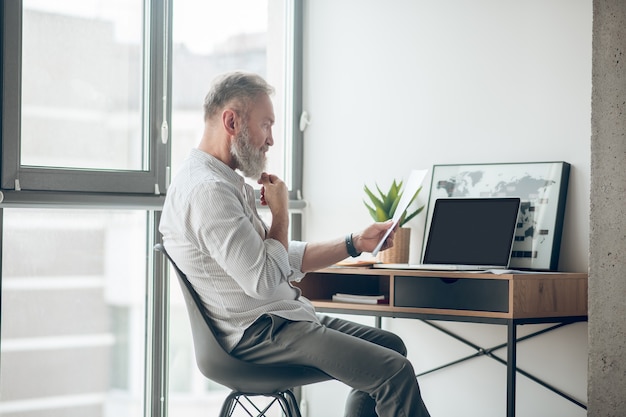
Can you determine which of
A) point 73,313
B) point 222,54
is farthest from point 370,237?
point 222,54

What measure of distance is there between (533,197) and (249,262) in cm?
138

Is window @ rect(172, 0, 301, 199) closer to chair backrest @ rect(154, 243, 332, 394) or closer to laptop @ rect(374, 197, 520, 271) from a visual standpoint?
laptop @ rect(374, 197, 520, 271)

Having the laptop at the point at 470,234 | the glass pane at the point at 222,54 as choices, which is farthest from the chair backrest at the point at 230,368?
the glass pane at the point at 222,54

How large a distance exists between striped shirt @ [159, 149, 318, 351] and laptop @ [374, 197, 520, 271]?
2.73 ft

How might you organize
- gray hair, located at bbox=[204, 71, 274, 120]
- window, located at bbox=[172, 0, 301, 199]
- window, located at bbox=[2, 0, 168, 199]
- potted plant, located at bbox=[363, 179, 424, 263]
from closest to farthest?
1. gray hair, located at bbox=[204, 71, 274, 120]
2. window, located at bbox=[2, 0, 168, 199]
3. potted plant, located at bbox=[363, 179, 424, 263]
4. window, located at bbox=[172, 0, 301, 199]

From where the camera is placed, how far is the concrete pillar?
231 centimetres

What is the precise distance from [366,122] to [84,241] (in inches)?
53.4

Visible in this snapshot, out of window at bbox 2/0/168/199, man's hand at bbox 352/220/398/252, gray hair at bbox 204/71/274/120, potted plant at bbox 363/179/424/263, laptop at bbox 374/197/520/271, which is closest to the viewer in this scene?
gray hair at bbox 204/71/274/120

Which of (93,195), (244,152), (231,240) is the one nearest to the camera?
(231,240)

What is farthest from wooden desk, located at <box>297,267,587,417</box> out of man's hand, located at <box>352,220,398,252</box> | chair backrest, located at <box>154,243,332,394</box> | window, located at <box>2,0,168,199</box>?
window, located at <box>2,0,168,199</box>

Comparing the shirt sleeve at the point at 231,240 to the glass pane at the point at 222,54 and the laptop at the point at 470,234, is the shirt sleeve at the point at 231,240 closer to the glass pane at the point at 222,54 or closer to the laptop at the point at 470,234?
the laptop at the point at 470,234

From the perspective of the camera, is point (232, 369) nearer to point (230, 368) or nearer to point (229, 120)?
point (230, 368)

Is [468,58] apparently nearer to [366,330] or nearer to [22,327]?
[366,330]

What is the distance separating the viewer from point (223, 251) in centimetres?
225
